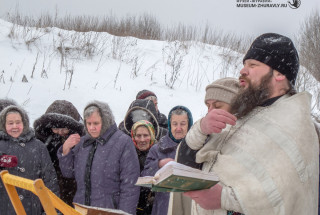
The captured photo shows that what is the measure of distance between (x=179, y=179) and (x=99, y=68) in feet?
31.2

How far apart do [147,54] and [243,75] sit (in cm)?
1090

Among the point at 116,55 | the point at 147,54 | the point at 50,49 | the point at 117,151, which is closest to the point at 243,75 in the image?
the point at 117,151

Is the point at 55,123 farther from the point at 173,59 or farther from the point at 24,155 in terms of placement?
the point at 173,59

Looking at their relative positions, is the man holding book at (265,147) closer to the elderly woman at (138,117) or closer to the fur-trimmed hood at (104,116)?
the fur-trimmed hood at (104,116)

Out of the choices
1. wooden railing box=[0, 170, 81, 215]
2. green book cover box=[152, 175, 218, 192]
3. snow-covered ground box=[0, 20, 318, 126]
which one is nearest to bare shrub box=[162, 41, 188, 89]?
snow-covered ground box=[0, 20, 318, 126]

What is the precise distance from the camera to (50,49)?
10148mm

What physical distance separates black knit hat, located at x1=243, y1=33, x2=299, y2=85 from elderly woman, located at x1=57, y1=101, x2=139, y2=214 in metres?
1.70

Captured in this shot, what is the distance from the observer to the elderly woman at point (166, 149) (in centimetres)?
321

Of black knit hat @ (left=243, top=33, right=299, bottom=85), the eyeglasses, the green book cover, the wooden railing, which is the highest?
black knit hat @ (left=243, top=33, right=299, bottom=85)

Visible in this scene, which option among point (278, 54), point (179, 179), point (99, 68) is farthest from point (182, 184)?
point (99, 68)

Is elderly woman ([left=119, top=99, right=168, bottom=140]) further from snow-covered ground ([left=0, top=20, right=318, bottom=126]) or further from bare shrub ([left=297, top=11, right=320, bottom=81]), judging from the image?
bare shrub ([left=297, top=11, right=320, bottom=81])

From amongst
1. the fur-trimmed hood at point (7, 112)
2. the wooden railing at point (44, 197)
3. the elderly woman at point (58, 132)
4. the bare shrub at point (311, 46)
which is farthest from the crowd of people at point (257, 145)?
the bare shrub at point (311, 46)

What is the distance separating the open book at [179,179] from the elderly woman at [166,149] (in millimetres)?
1614

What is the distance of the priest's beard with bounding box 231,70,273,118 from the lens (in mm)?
1761
